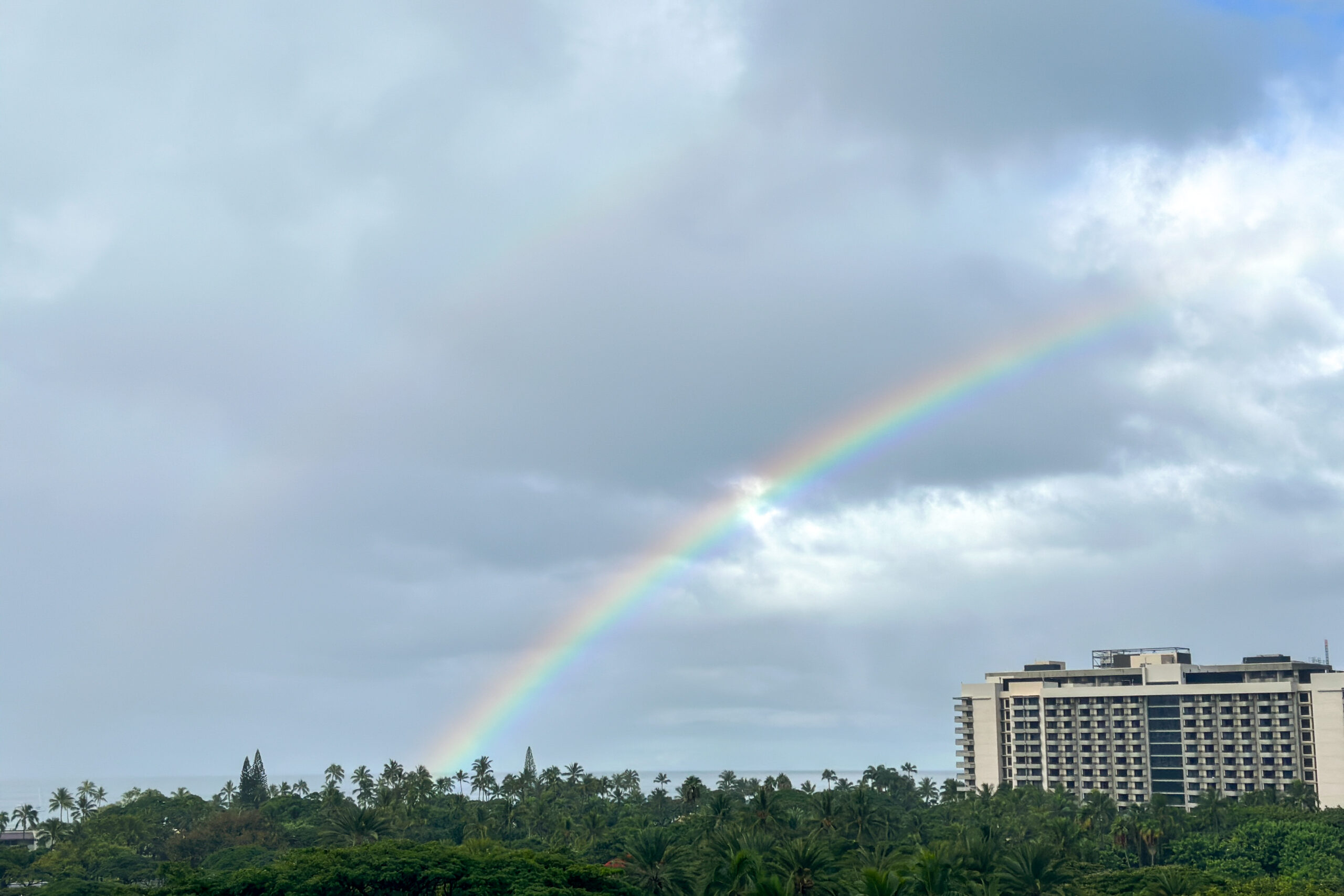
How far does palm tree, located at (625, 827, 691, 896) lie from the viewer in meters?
107

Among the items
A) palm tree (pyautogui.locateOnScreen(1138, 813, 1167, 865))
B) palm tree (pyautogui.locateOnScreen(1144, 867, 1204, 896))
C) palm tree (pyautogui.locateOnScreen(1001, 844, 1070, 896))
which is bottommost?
palm tree (pyautogui.locateOnScreen(1138, 813, 1167, 865))

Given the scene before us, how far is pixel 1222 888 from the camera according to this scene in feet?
363

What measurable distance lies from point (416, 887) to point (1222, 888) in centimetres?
6742

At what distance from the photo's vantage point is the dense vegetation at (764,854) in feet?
304

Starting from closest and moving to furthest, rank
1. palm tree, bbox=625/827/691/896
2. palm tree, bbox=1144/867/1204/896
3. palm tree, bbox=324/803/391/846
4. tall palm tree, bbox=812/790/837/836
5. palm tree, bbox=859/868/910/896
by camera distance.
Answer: palm tree, bbox=859/868/910/896 → palm tree, bbox=625/827/691/896 → palm tree, bbox=1144/867/1204/896 → tall palm tree, bbox=812/790/837/836 → palm tree, bbox=324/803/391/846

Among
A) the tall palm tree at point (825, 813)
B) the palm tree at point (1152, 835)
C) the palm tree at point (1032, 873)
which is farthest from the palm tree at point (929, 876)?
the palm tree at point (1152, 835)

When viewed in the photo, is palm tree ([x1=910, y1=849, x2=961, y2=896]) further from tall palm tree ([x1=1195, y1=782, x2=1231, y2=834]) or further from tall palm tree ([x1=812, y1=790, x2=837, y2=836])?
tall palm tree ([x1=1195, y1=782, x2=1231, y2=834])

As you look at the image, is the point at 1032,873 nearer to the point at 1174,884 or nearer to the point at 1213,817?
the point at 1174,884

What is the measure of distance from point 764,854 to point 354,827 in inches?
2553

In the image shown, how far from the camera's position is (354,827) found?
154 meters

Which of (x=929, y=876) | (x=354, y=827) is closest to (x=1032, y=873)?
(x=929, y=876)

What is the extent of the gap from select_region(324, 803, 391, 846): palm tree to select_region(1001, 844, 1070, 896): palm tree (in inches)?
3047

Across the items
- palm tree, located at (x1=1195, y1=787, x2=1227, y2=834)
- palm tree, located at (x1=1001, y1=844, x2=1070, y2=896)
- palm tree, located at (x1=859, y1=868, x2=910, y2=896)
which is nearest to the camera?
palm tree, located at (x1=859, y1=868, x2=910, y2=896)

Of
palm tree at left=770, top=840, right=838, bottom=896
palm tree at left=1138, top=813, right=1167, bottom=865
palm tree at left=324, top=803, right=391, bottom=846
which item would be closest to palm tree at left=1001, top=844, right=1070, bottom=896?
palm tree at left=770, top=840, right=838, bottom=896
